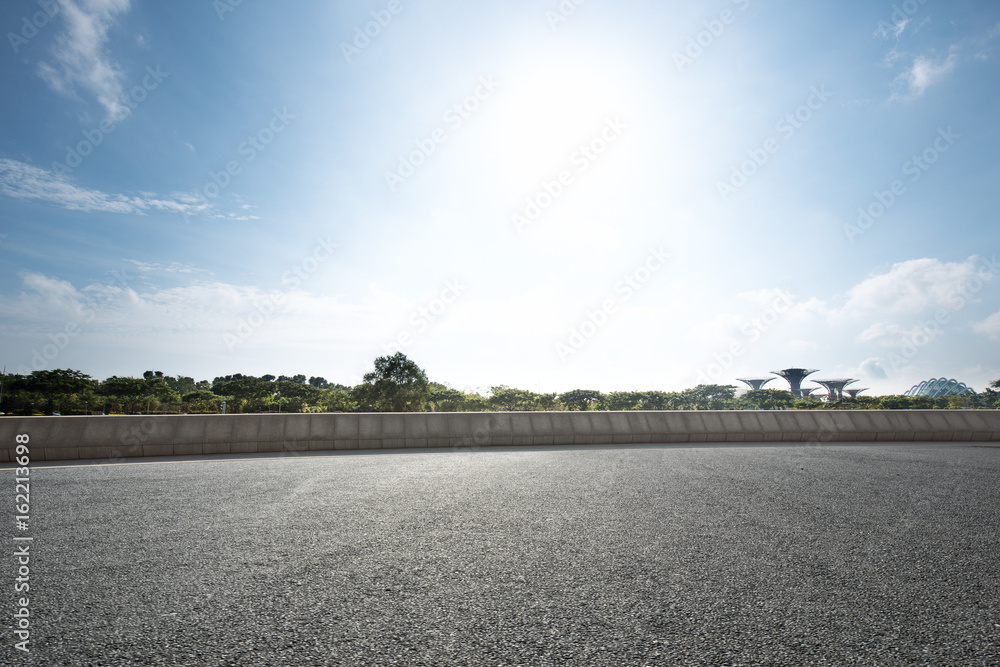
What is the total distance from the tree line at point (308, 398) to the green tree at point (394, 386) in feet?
0.52

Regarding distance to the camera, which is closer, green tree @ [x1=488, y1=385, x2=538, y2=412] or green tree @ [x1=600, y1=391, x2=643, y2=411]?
green tree @ [x1=488, y1=385, x2=538, y2=412]

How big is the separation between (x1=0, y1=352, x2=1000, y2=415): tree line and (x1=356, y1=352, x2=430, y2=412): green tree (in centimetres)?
16

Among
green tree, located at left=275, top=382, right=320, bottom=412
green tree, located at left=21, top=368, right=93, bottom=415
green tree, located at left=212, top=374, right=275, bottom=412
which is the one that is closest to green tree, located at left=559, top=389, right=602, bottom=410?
green tree, located at left=275, top=382, right=320, bottom=412

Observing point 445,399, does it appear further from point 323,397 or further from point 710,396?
point 710,396

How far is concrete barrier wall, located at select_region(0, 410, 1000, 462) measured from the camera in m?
10.8

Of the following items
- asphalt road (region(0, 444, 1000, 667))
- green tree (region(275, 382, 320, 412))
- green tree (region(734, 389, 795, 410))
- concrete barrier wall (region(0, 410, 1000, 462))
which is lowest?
asphalt road (region(0, 444, 1000, 667))

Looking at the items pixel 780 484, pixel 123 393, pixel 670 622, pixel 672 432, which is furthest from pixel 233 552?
pixel 123 393

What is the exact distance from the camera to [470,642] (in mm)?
2621

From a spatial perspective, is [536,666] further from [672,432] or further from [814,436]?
[814,436]

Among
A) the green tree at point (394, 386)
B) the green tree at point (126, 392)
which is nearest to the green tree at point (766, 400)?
the green tree at point (394, 386)

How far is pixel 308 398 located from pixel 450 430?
321ft

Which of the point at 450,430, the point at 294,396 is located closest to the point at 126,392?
the point at 294,396

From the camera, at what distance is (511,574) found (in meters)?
3.57

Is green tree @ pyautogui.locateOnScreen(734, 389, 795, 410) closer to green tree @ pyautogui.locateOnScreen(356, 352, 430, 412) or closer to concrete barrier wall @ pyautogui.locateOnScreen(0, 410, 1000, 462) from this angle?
green tree @ pyautogui.locateOnScreen(356, 352, 430, 412)
